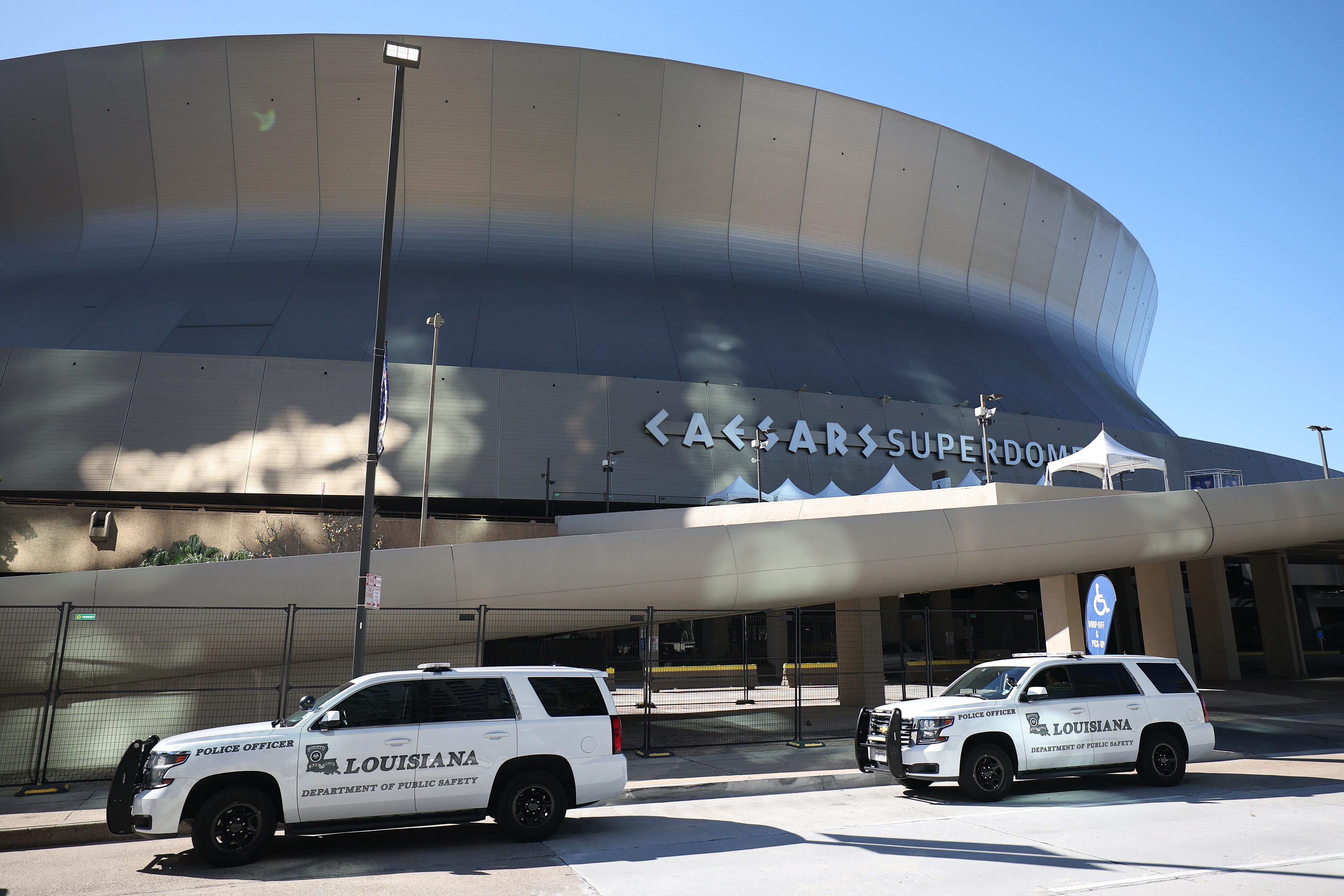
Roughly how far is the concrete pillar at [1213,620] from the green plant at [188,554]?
30.5 metres

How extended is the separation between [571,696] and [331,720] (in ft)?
8.14

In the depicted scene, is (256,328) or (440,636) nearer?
(440,636)

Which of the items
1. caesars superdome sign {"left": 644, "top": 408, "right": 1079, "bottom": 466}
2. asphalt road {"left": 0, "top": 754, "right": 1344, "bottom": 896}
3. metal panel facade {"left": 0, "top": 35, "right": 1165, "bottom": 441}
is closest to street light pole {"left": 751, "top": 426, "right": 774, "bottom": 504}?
caesars superdome sign {"left": 644, "top": 408, "right": 1079, "bottom": 466}

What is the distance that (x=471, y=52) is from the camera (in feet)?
158

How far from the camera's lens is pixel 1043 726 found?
11914 mm

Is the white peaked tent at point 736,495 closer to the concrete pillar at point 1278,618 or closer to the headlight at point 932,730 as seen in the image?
the concrete pillar at point 1278,618

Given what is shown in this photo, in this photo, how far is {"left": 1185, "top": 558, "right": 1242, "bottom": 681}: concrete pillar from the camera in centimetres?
3014

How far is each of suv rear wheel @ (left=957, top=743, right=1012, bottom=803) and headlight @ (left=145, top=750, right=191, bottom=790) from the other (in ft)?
29.4

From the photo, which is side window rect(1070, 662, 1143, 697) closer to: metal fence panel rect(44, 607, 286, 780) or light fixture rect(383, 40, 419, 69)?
metal fence panel rect(44, 607, 286, 780)

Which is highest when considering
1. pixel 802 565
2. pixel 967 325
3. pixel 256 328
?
pixel 967 325

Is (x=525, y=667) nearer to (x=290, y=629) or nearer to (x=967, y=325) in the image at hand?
(x=290, y=629)

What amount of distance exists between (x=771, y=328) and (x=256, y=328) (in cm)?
2725

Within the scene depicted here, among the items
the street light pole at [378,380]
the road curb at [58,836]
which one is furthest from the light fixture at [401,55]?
the road curb at [58,836]

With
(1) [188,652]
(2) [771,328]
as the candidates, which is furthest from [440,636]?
(2) [771,328]
